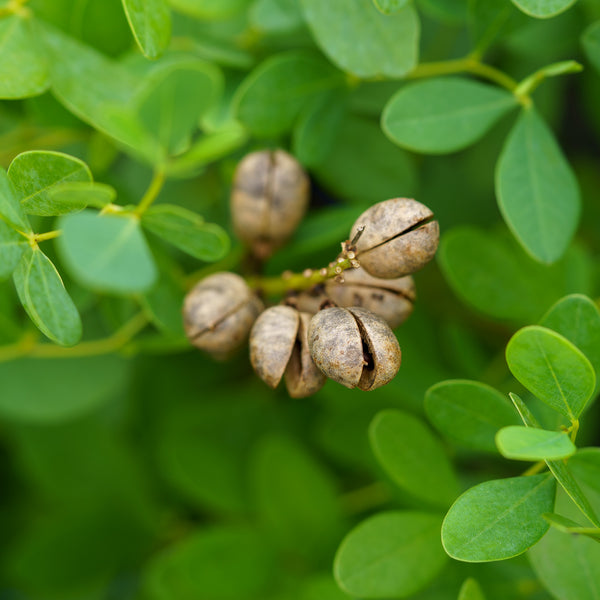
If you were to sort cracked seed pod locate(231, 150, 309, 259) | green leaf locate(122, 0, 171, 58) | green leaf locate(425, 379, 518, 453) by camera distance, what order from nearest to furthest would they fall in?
green leaf locate(122, 0, 171, 58), green leaf locate(425, 379, 518, 453), cracked seed pod locate(231, 150, 309, 259)

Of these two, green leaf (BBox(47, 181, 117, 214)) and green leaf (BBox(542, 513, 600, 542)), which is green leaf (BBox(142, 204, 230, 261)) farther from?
green leaf (BBox(542, 513, 600, 542))

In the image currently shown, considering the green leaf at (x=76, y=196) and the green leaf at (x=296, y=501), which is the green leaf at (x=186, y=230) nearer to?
the green leaf at (x=76, y=196)

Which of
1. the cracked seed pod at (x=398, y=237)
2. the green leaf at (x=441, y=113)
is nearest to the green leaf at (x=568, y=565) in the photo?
the cracked seed pod at (x=398, y=237)

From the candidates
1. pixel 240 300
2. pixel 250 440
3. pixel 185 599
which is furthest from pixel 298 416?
pixel 240 300

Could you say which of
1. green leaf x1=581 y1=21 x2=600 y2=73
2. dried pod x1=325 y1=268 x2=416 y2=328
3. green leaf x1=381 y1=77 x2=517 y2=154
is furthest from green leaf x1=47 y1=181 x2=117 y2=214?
green leaf x1=581 y1=21 x2=600 y2=73

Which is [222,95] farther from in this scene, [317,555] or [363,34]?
[317,555]

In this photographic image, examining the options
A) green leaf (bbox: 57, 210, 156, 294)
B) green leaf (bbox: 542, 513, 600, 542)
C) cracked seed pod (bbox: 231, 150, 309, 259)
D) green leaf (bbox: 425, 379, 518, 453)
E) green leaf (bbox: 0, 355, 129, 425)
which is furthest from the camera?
green leaf (bbox: 0, 355, 129, 425)
